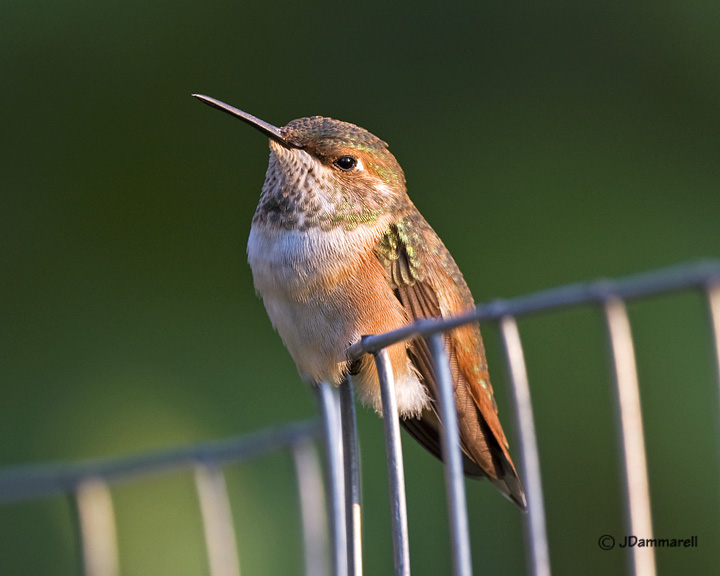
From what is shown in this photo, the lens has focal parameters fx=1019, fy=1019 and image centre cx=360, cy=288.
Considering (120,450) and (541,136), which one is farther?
(541,136)

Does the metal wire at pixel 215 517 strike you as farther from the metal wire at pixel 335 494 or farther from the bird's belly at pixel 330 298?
the metal wire at pixel 335 494

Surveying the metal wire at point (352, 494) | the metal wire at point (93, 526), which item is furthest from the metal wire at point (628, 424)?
the metal wire at point (93, 526)

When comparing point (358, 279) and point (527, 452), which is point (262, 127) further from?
point (527, 452)

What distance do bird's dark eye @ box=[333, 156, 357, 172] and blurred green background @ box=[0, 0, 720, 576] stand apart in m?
1.45

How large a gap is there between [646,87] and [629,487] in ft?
12.3

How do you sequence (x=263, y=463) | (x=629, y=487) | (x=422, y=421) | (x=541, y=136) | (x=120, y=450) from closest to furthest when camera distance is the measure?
(x=629, y=487) < (x=422, y=421) < (x=263, y=463) < (x=120, y=450) < (x=541, y=136)

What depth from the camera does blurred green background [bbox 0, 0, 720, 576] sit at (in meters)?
3.58

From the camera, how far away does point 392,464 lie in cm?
121

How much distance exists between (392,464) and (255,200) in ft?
10.9

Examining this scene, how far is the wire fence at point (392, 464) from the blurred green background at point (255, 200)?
62.4 inches

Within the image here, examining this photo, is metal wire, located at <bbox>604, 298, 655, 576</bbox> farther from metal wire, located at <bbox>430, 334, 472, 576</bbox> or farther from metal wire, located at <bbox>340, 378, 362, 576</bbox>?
metal wire, located at <bbox>340, 378, 362, 576</bbox>

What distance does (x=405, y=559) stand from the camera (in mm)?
1169

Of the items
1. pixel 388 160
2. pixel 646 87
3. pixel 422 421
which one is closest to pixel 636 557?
pixel 422 421

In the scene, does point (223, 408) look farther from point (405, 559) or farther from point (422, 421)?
point (405, 559)
